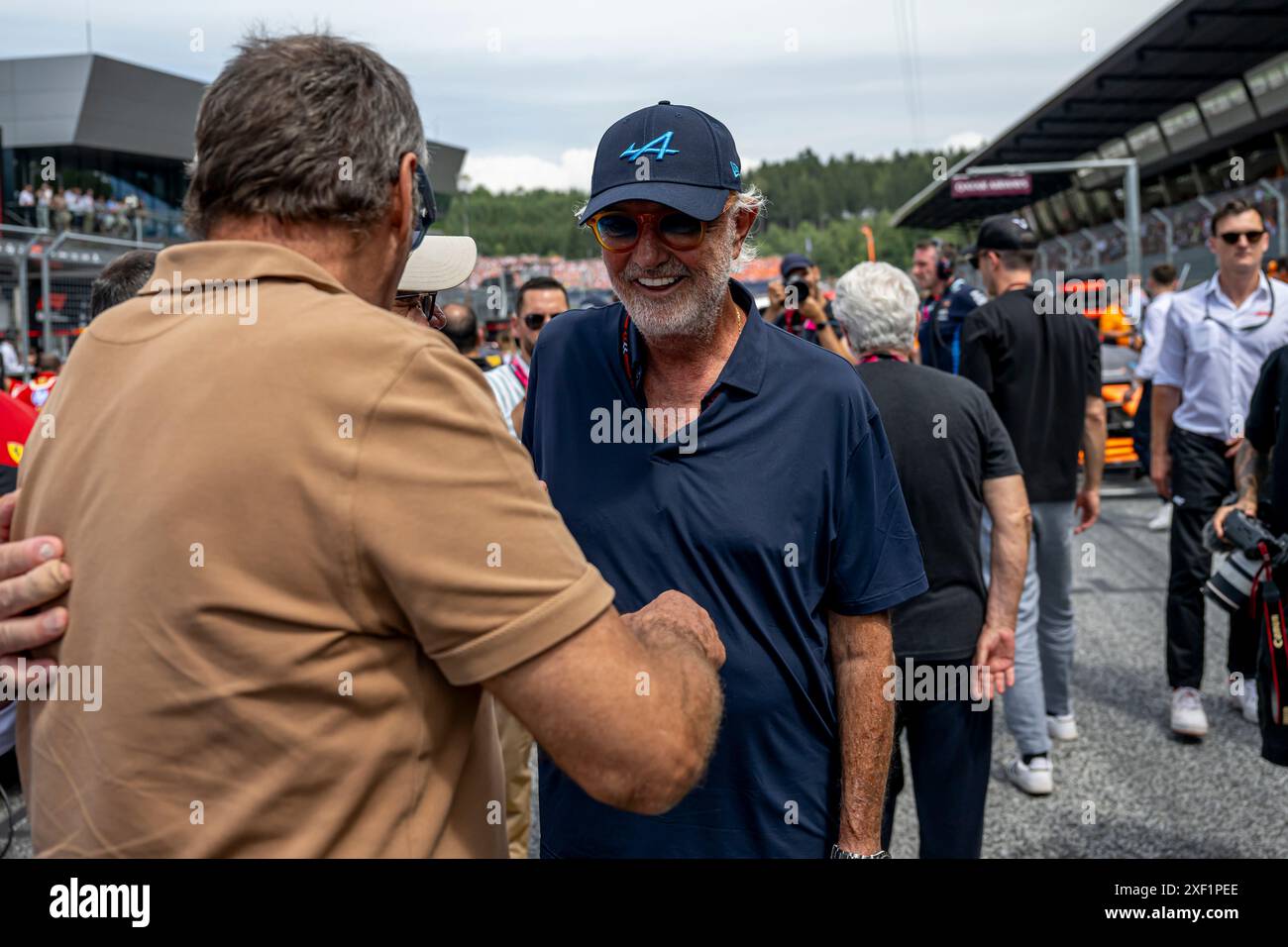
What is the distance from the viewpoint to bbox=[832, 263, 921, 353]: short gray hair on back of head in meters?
3.84

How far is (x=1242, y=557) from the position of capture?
375 cm

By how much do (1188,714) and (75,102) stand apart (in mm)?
46916

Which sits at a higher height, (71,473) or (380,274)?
(380,274)

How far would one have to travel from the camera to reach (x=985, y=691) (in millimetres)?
3646

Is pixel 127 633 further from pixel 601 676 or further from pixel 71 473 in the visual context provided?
pixel 601 676

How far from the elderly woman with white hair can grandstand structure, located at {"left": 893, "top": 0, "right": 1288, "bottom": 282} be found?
1514 centimetres

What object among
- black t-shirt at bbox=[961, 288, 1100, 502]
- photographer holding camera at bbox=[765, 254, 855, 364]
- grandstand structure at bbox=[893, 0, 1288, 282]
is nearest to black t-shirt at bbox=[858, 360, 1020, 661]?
photographer holding camera at bbox=[765, 254, 855, 364]

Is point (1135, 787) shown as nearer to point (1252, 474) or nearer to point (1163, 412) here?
point (1252, 474)

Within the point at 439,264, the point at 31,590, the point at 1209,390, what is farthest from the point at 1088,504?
the point at 31,590

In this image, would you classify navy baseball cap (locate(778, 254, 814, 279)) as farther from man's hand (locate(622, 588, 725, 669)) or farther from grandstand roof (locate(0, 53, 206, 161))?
grandstand roof (locate(0, 53, 206, 161))

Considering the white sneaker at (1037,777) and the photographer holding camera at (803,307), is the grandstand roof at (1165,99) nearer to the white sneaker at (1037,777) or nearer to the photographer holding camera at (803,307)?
the photographer holding camera at (803,307)
